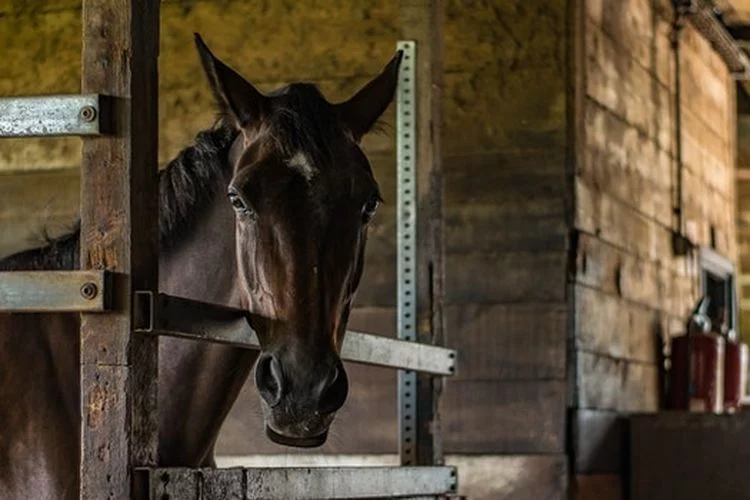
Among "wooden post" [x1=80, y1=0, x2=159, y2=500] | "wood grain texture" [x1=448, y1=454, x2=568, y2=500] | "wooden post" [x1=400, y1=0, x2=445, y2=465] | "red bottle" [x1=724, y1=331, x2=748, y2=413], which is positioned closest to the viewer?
"wooden post" [x1=80, y1=0, x2=159, y2=500]

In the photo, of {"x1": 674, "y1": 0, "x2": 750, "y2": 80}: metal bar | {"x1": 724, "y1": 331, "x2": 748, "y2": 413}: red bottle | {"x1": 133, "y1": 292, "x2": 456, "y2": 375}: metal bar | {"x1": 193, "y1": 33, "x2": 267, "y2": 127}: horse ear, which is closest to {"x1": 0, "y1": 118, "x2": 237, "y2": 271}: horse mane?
{"x1": 193, "y1": 33, "x2": 267, "y2": 127}: horse ear

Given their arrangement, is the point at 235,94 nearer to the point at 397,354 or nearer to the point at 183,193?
the point at 183,193

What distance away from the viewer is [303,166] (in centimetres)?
271

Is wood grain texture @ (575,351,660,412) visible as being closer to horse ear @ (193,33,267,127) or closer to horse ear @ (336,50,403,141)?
horse ear @ (336,50,403,141)

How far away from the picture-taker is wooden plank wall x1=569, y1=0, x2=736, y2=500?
517 cm

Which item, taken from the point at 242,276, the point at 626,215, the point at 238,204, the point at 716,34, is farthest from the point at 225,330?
the point at 716,34

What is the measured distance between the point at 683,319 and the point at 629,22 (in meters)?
1.43

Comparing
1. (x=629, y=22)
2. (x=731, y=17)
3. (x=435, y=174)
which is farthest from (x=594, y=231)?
(x=731, y=17)

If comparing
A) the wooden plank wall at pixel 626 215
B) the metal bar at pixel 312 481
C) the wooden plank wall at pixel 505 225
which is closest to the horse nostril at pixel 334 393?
the metal bar at pixel 312 481

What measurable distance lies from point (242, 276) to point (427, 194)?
1176 mm

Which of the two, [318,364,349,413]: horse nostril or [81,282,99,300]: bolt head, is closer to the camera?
[81,282,99,300]: bolt head

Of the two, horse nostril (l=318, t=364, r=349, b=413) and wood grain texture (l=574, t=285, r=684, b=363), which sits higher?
wood grain texture (l=574, t=285, r=684, b=363)

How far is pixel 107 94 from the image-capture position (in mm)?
2465

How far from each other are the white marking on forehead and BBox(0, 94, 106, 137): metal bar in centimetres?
39
